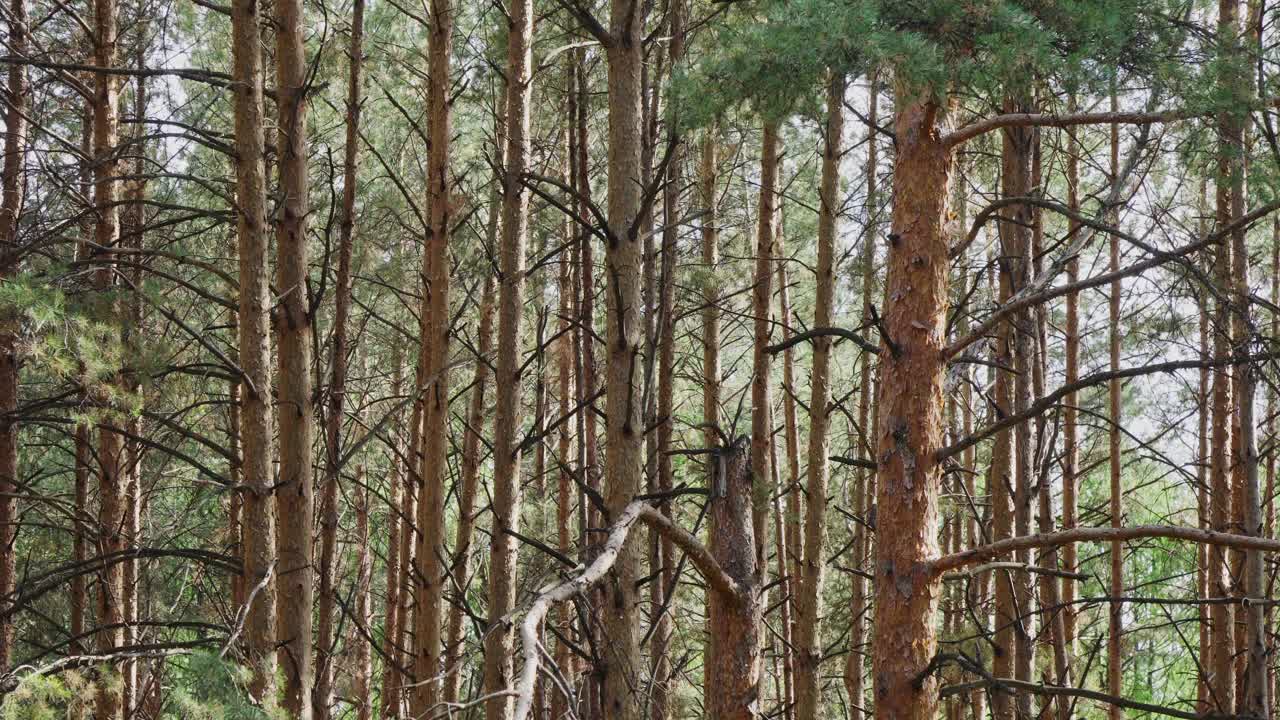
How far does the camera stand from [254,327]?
4.87 meters

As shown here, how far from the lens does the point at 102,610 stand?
25.1 feet

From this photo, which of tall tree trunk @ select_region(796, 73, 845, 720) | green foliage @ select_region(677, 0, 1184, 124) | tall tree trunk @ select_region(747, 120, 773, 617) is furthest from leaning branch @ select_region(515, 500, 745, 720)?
tall tree trunk @ select_region(747, 120, 773, 617)

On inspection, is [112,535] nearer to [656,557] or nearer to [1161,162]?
[656,557]

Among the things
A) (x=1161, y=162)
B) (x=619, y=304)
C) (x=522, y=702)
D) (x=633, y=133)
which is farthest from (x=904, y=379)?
(x=1161, y=162)

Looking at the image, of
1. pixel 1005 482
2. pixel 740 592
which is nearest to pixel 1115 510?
pixel 1005 482

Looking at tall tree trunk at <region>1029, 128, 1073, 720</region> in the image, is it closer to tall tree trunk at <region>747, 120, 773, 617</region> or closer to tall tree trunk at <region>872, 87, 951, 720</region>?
tall tree trunk at <region>747, 120, 773, 617</region>

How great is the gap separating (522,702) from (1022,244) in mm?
5421

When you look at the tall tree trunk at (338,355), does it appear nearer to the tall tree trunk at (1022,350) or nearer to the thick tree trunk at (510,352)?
the thick tree trunk at (510,352)

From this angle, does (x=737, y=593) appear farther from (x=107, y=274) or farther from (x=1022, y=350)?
(x=107, y=274)

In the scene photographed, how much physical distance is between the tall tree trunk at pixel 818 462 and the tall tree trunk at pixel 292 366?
11.1 ft

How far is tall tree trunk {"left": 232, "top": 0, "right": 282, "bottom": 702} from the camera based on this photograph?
4.83 meters

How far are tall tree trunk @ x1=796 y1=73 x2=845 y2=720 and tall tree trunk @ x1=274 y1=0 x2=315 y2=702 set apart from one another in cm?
338

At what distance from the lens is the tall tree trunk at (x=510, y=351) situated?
19.7 ft

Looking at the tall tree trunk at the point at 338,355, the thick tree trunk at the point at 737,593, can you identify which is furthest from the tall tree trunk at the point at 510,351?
the thick tree trunk at the point at 737,593
